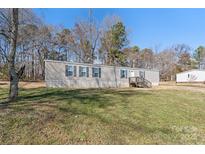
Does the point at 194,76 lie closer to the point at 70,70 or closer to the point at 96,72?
the point at 96,72

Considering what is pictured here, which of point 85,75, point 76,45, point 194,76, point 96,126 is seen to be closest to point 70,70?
point 85,75

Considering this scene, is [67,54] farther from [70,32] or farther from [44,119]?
[44,119]

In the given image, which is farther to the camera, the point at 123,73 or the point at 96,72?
the point at 123,73

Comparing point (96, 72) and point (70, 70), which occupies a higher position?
point (70, 70)

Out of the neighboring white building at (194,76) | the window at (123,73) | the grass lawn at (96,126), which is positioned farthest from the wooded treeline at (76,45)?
the grass lawn at (96,126)

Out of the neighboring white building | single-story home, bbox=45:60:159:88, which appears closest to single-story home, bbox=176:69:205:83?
the neighboring white building

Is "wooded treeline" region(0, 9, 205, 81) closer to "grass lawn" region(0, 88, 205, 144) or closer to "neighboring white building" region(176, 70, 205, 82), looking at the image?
"neighboring white building" region(176, 70, 205, 82)

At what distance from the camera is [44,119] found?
5684mm

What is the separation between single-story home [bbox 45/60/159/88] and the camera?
1706cm

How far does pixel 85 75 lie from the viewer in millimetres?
18688

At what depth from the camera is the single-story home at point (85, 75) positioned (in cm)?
1706

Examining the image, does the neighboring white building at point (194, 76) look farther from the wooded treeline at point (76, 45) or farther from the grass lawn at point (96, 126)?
the grass lawn at point (96, 126)

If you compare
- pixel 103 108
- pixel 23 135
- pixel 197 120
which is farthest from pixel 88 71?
pixel 23 135
